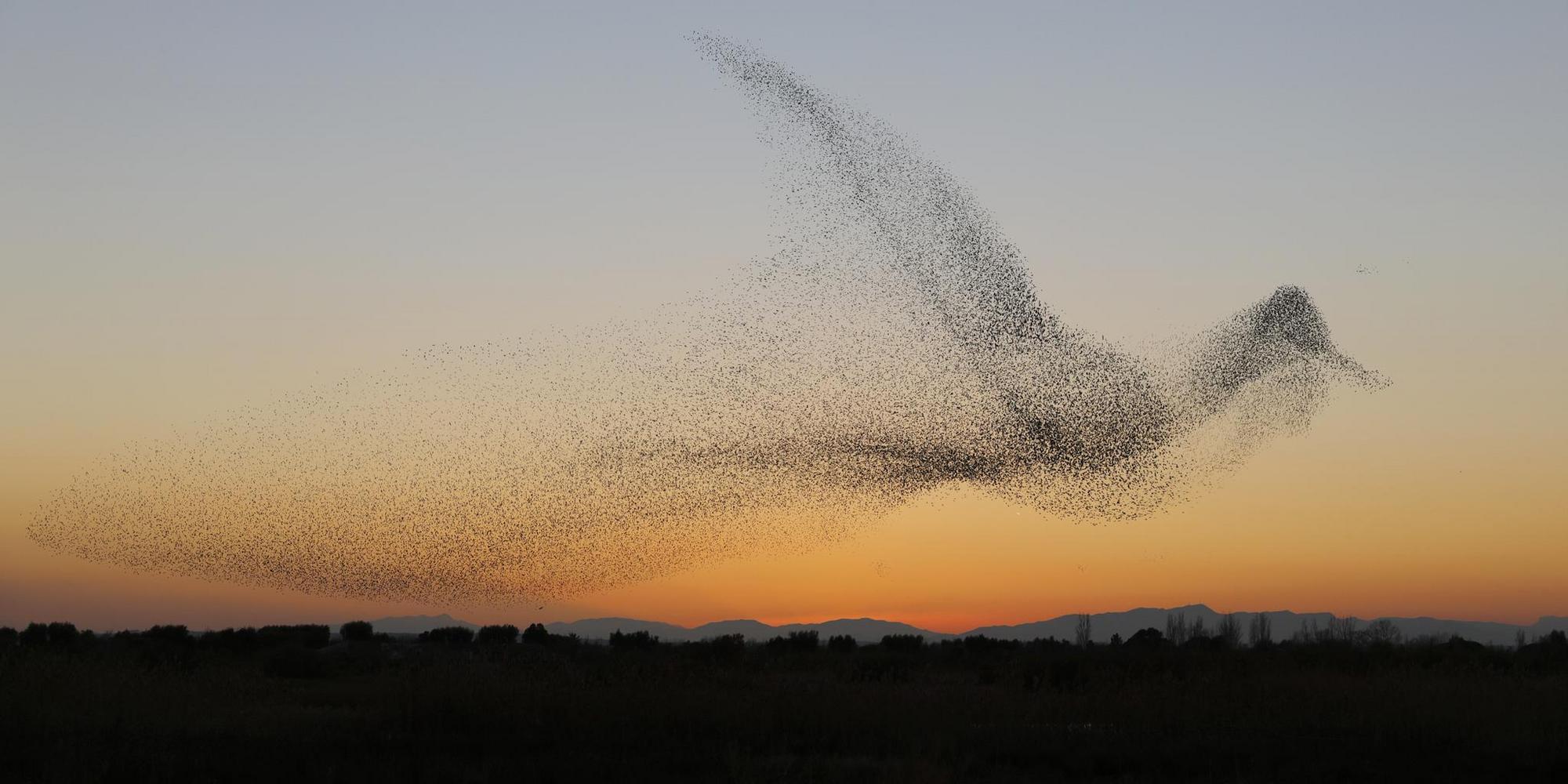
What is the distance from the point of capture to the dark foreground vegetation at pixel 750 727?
1952 cm

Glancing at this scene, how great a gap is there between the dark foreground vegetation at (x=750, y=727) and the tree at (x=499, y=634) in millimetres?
33539

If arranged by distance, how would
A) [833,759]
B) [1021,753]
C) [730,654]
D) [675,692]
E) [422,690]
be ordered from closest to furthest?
1. [833,759]
2. [1021,753]
3. [422,690]
4. [675,692]
5. [730,654]

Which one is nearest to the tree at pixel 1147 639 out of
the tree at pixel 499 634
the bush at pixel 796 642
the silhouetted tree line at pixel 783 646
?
A: the silhouetted tree line at pixel 783 646

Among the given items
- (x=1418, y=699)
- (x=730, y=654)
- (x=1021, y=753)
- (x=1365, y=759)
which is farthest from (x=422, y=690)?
(x=730, y=654)

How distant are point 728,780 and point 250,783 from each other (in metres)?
6.46

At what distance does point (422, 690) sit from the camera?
81.8 ft

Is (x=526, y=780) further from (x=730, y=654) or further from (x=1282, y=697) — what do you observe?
(x=730, y=654)

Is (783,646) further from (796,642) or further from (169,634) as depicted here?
(169,634)

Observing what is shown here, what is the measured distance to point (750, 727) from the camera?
23.8m

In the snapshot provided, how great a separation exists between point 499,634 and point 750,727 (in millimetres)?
51586

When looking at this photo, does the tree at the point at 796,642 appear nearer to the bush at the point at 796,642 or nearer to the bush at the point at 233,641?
the bush at the point at 796,642

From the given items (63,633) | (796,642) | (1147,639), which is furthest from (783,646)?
(63,633)

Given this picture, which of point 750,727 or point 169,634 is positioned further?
point 169,634

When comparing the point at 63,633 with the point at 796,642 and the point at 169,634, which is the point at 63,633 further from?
Result: the point at 796,642
